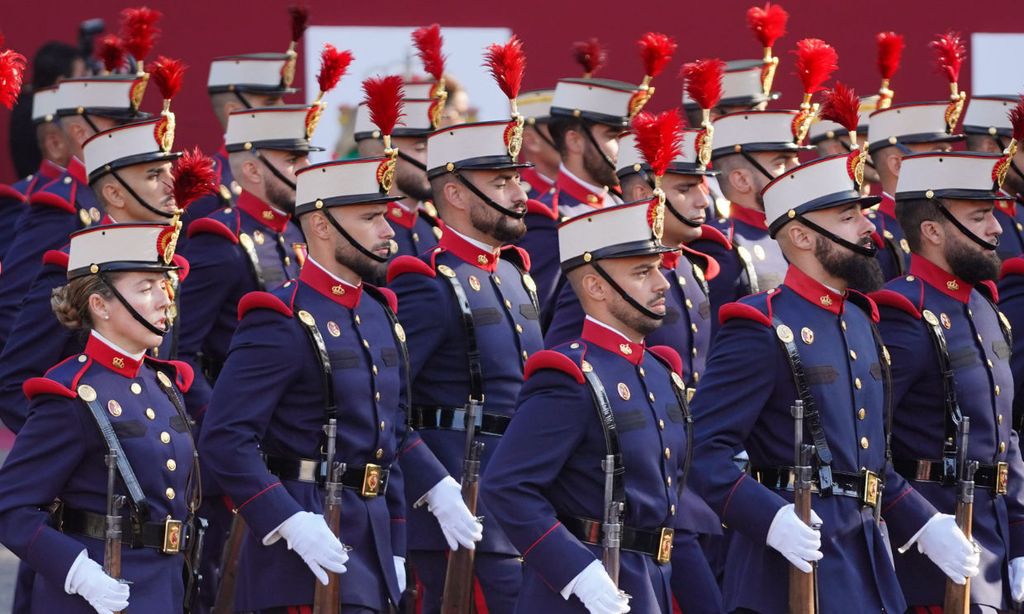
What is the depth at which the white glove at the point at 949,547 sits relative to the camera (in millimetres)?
7129

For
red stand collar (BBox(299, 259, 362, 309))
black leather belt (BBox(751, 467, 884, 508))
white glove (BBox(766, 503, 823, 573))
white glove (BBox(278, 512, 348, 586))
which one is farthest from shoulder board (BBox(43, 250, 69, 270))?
white glove (BBox(766, 503, 823, 573))

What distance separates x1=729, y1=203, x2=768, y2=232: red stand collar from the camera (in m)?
9.39

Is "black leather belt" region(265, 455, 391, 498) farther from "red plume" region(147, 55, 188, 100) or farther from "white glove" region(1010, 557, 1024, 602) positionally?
"white glove" region(1010, 557, 1024, 602)

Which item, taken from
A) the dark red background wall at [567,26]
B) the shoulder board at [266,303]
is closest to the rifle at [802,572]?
the shoulder board at [266,303]

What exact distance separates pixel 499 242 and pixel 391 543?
1.53 meters

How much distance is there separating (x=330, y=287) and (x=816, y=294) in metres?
1.68

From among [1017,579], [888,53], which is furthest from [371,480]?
[888,53]

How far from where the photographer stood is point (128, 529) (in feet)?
21.4

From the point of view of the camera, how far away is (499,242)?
329 inches

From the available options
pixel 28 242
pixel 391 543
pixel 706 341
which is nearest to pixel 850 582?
pixel 391 543

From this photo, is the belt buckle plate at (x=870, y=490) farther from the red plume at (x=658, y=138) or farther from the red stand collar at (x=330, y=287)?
the red stand collar at (x=330, y=287)

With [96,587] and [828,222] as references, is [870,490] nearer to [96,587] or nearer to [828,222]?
[828,222]

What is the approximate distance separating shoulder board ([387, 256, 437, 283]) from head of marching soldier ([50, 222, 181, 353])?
4.56 ft

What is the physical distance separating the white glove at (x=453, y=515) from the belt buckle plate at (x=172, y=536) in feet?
3.80
